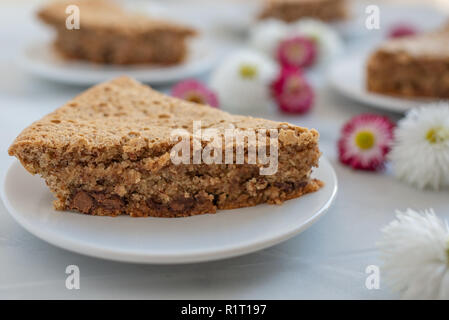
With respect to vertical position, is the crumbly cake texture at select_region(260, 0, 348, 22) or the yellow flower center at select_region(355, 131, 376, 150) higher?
the crumbly cake texture at select_region(260, 0, 348, 22)

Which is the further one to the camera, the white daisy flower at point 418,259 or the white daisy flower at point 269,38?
the white daisy flower at point 269,38

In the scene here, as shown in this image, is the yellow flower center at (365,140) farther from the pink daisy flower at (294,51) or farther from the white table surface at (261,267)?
the pink daisy flower at (294,51)

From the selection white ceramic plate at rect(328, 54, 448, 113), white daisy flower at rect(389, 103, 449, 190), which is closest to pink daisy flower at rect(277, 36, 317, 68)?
white ceramic plate at rect(328, 54, 448, 113)

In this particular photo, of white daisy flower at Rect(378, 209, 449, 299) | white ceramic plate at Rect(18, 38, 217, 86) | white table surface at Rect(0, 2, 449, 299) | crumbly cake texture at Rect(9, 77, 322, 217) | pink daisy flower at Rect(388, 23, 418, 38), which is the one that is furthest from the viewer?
pink daisy flower at Rect(388, 23, 418, 38)

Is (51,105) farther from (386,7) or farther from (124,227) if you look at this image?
(386,7)

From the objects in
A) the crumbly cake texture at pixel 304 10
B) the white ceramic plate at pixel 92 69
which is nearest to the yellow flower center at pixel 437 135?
the white ceramic plate at pixel 92 69

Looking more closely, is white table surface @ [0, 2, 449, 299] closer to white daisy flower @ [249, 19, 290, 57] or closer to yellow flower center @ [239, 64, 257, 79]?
yellow flower center @ [239, 64, 257, 79]
